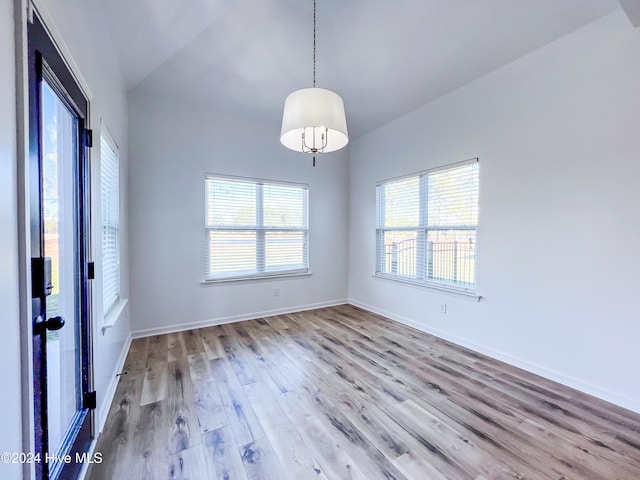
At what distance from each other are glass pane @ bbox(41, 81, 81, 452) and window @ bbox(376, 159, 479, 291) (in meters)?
3.47

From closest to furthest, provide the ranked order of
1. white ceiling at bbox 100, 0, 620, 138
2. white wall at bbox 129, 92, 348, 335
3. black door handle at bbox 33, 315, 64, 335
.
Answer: black door handle at bbox 33, 315, 64, 335
white ceiling at bbox 100, 0, 620, 138
white wall at bbox 129, 92, 348, 335

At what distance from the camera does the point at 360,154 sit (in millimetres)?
4777

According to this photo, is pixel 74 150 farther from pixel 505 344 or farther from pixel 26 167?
pixel 505 344

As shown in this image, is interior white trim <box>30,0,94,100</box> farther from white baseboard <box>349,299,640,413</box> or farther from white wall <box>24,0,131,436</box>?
white baseboard <box>349,299,640,413</box>

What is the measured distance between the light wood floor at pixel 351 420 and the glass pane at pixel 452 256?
0.83m

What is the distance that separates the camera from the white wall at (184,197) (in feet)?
11.3

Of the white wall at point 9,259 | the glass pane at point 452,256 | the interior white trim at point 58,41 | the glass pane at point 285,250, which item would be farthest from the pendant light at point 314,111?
the glass pane at point 285,250

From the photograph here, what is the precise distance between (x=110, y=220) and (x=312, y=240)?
111 inches

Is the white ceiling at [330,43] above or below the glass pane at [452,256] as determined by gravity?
above

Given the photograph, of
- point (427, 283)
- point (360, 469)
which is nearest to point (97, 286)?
point (360, 469)

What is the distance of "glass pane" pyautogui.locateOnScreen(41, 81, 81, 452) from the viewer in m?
1.28

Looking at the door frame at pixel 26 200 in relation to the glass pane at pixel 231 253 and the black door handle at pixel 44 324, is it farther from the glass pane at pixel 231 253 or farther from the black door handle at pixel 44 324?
the glass pane at pixel 231 253

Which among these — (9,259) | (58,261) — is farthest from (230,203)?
(9,259)

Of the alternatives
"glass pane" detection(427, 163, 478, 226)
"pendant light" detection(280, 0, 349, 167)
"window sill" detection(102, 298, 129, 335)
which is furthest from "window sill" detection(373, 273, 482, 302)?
"window sill" detection(102, 298, 129, 335)
